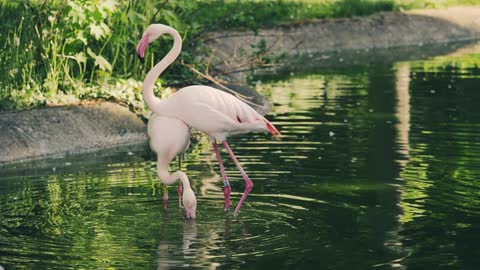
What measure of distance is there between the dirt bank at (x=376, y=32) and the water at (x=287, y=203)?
8059 mm

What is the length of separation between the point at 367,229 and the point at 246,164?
2914 millimetres

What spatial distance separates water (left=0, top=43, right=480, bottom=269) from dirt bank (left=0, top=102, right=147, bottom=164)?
0.30 m

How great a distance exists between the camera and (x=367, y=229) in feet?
26.7

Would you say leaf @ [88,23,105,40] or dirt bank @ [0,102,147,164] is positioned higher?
leaf @ [88,23,105,40]

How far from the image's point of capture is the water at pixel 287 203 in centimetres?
742

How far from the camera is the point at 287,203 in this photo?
9.09 meters

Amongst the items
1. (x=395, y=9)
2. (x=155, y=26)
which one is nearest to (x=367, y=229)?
(x=155, y=26)

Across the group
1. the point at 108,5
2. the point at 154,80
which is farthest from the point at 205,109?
the point at 108,5

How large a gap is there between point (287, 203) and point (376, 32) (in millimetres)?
15324

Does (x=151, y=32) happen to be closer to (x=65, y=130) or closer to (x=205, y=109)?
(x=205, y=109)

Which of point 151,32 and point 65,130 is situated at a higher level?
point 151,32

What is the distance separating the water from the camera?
7.42 meters

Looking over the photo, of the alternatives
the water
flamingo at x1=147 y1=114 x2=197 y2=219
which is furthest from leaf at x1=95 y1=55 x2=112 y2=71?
flamingo at x1=147 y1=114 x2=197 y2=219

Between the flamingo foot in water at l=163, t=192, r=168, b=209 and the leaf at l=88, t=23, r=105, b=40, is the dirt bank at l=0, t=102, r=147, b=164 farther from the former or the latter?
the flamingo foot in water at l=163, t=192, r=168, b=209
